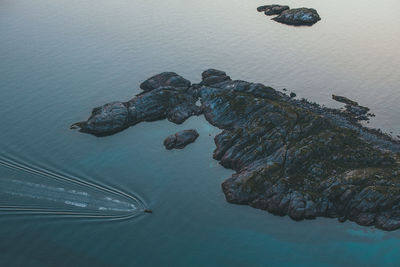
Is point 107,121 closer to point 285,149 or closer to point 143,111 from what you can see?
point 143,111

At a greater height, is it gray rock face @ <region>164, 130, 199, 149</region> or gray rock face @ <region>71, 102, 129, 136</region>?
gray rock face @ <region>71, 102, 129, 136</region>

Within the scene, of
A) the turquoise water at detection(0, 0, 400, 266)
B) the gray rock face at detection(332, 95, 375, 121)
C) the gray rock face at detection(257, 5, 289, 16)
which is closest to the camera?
the turquoise water at detection(0, 0, 400, 266)

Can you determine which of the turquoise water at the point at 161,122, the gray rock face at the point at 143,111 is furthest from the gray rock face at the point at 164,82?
the turquoise water at the point at 161,122

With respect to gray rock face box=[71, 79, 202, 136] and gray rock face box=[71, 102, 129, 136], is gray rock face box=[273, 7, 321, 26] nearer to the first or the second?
gray rock face box=[71, 79, 202, 136]

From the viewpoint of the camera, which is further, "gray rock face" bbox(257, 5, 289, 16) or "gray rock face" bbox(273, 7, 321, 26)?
"gray rock face" bbox(257, 5, 289, 16)

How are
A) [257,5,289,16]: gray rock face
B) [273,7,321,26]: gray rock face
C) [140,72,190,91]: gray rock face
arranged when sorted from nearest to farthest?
[140,72,190,91]: gray rock face, [273,7,321,26]: gray rock face, [257,5,289,16]: gray rock face

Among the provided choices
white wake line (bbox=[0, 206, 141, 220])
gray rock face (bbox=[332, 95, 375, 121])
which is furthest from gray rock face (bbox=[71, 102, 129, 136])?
gray rock face (bbox=[332, 95, 375, 121])

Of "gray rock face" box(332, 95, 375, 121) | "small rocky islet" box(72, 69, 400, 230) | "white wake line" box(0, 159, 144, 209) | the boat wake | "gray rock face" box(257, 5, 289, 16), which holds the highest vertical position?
"gray rock face" box(257, 5, 289, 16)

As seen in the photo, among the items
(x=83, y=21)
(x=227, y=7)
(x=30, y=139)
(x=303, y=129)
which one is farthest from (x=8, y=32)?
(x=303, y=129)
